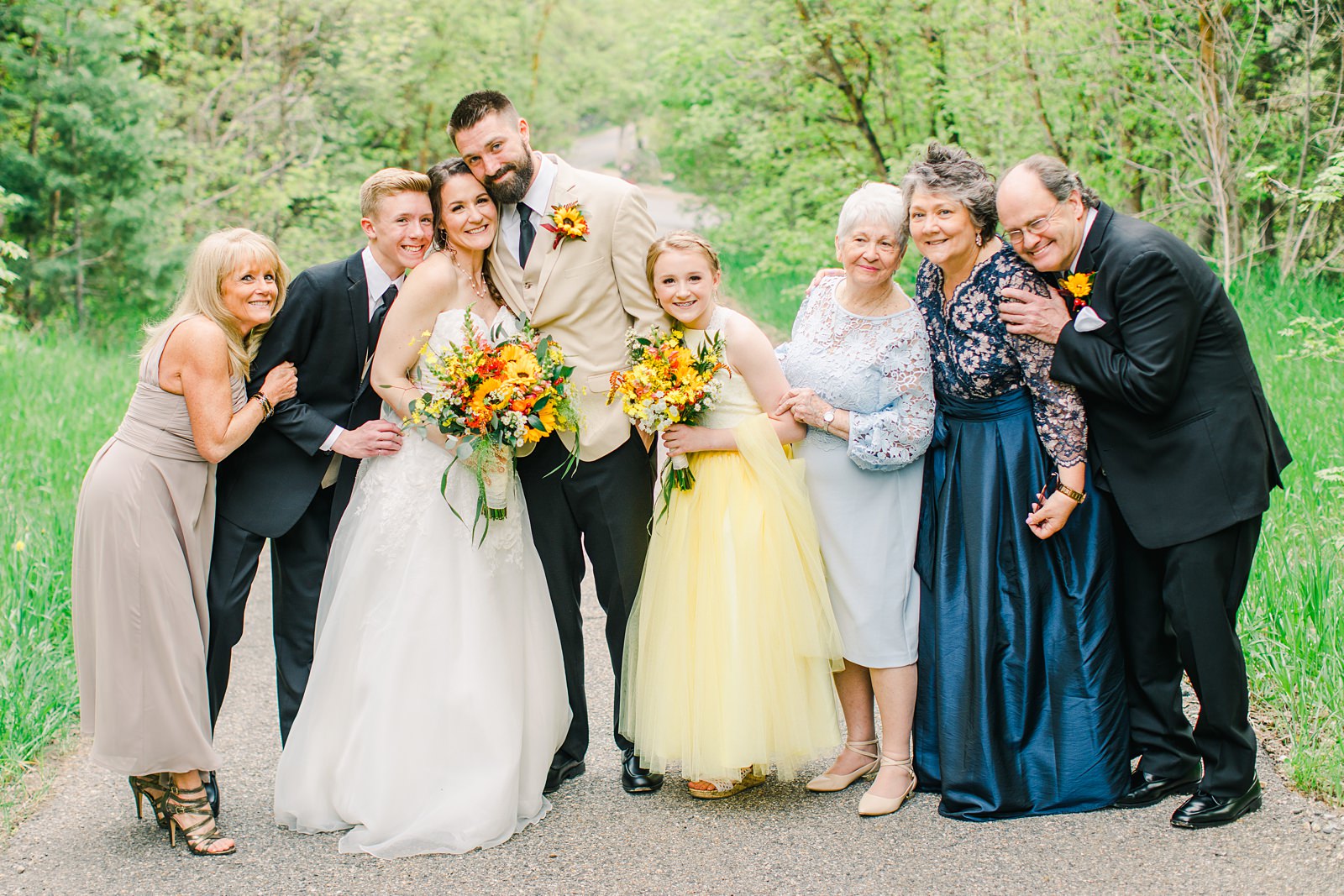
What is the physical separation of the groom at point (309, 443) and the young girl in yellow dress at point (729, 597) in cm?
101

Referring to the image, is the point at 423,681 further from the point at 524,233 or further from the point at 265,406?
the point at 524,233

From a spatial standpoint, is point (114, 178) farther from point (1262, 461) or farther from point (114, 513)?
point (1262, 461)

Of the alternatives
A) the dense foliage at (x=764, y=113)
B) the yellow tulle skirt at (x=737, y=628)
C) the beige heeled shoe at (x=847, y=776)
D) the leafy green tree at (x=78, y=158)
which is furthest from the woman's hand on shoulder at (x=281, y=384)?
the leafy green tree at (x=78, y=158)

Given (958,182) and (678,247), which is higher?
(958,182)

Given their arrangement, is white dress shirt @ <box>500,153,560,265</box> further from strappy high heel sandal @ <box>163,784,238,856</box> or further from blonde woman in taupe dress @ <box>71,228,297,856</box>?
strappy high heel sandal @ <box>163,784,238,856</box>

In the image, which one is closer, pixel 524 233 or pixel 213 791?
pixel 213 791

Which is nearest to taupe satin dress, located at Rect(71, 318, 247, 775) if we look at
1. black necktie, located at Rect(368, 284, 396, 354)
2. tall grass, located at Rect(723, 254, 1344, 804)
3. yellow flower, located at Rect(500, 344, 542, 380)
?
black necktie, located at Rect(368, 284, 396, 354)

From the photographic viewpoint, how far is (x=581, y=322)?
4219 mm

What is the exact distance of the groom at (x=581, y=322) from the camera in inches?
163

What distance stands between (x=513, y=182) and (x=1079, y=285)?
6.52 ft

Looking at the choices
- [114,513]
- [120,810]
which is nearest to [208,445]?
[114,513]

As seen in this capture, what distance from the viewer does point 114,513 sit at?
3.78m

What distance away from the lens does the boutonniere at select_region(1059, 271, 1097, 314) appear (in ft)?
12.3

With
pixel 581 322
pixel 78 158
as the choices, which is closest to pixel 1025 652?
pixel 581 322
